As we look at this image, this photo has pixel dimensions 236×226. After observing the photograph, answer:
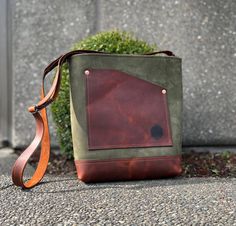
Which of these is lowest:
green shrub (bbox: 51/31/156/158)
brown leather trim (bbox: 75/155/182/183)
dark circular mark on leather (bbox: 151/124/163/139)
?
brown leather trim (bbox: 75/155/182/183)

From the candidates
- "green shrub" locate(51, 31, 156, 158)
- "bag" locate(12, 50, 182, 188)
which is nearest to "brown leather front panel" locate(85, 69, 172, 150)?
"bag" locate(12, 50, 182, 188)

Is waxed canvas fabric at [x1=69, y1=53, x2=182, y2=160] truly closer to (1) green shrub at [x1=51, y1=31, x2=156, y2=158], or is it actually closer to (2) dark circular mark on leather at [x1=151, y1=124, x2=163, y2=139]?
(2) dark circular mark on leather at [x1=151, y1=124, x2=163, y2=139]

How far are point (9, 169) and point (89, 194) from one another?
2.39 ft

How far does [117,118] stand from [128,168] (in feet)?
0.64

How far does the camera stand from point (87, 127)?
1.86 metres

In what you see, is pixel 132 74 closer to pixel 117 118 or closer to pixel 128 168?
pixel 117 118

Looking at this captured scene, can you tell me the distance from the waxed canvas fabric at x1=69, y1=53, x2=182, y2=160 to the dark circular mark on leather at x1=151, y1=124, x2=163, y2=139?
0.14 ft

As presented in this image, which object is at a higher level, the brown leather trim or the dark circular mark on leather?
the dark circular mark on leather

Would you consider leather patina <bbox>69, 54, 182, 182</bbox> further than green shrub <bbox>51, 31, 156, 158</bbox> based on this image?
No

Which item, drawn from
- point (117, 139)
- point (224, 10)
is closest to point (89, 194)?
point (117, 139)

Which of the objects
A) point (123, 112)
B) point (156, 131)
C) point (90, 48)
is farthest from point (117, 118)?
point (90, 48)

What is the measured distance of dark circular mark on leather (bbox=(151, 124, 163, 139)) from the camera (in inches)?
75.5

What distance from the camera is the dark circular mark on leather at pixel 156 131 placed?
1917 millimetres

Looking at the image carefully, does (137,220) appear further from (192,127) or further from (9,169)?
(192,127)
